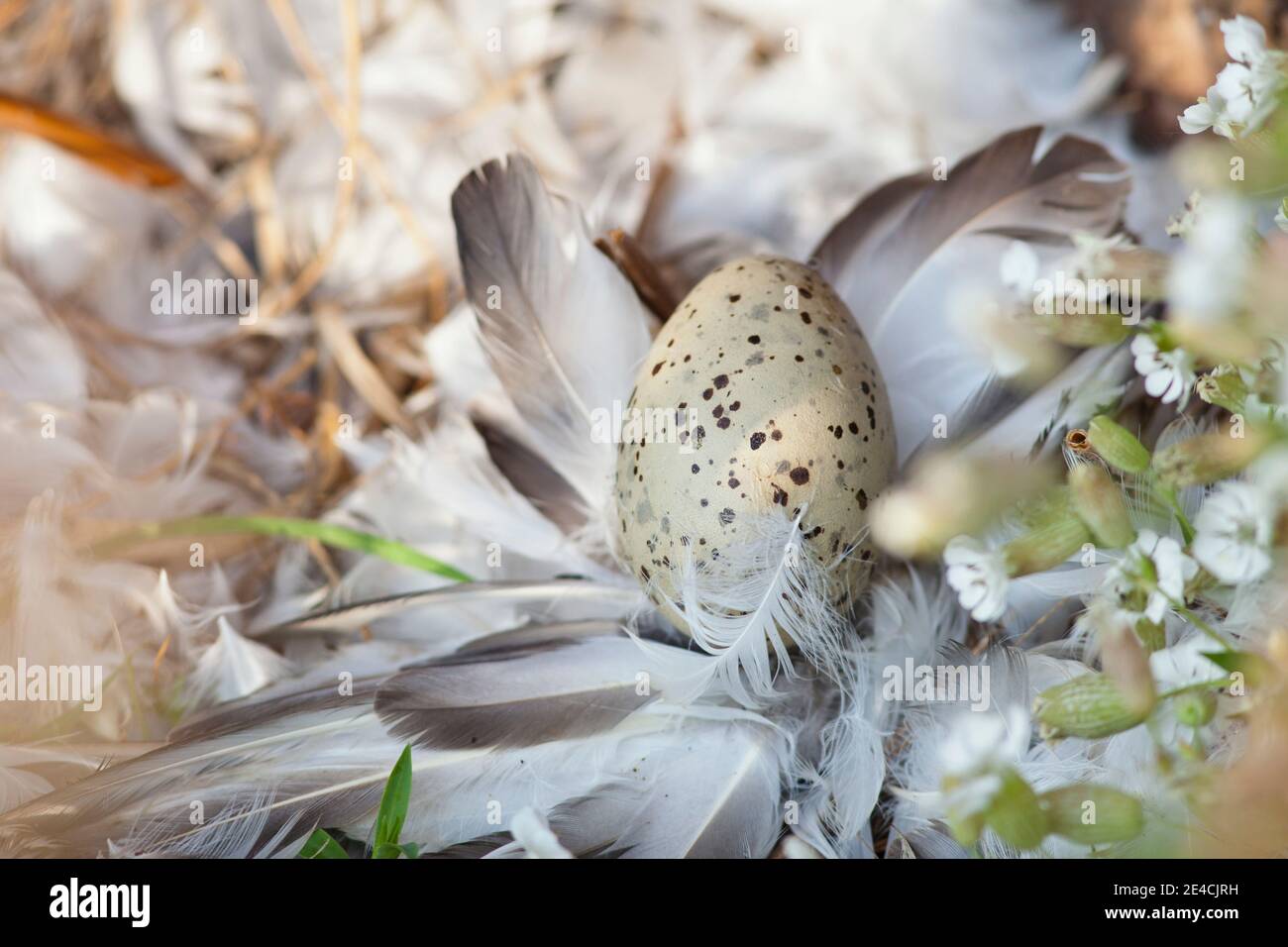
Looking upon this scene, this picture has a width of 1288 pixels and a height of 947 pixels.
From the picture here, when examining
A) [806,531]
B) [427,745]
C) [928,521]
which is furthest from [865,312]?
[427,745]

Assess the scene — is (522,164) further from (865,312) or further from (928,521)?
(928,521)

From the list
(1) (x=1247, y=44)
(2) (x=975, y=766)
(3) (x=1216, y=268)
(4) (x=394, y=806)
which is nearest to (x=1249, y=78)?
(1) (x=1247, y=44)

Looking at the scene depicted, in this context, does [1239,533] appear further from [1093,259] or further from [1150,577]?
[1093,259]

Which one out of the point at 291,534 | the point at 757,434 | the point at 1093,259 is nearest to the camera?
the point at 1093,259

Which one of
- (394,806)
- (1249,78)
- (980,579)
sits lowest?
(394,806)

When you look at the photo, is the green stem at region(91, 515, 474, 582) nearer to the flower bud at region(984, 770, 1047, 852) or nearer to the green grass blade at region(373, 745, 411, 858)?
the green grass blade at region(373, 745, 411, 858)

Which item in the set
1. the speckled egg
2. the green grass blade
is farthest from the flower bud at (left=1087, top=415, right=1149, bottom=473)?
the green grass blade

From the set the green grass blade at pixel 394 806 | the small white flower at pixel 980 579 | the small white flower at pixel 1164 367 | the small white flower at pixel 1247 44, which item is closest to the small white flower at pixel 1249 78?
the small white flower at pixel 1247 44

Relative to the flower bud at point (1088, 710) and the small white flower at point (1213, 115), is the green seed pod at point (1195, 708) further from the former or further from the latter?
the small white flower at point (1213, 115)
